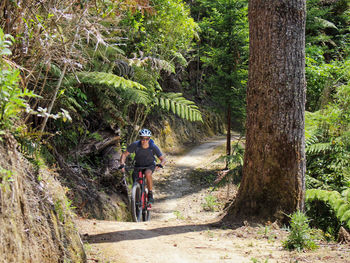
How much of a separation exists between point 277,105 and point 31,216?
386 cm

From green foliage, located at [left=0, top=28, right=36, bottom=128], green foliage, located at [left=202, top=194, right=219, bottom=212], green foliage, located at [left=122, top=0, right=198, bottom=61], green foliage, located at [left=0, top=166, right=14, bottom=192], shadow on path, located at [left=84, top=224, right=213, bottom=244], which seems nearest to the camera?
green foliage, located at [left=0, top=166, right=14, bottom=192]

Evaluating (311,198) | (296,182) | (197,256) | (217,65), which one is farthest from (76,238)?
(217,65)

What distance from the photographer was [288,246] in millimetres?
4160

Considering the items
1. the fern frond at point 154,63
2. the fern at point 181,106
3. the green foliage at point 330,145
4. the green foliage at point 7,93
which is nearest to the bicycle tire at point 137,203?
the fern at point 181,106

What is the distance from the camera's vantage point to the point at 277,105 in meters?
5.03

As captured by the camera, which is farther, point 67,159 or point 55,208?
point 67,159

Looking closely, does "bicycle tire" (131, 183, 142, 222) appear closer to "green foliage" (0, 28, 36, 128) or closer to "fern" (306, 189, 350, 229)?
"fern" (306, 189, 350, 229)

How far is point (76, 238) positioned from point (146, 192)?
4162 mm

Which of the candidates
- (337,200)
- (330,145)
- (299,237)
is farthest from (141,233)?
(330,145)

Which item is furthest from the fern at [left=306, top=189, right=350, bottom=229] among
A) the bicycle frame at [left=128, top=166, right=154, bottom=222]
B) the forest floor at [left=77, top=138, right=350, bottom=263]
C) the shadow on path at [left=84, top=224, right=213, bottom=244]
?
the bicycle frame at [left=128, top=166, right=154, bottom=222]

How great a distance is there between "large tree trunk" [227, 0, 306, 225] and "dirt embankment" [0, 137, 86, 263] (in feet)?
10.4

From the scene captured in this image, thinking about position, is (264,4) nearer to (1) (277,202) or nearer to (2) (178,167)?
(1) (277,202)

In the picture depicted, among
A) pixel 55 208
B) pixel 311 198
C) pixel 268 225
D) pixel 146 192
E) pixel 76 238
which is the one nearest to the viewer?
pixel 55 208

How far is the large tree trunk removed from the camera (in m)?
5.00
